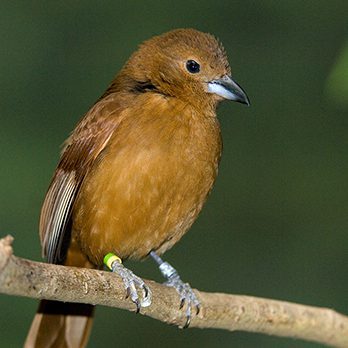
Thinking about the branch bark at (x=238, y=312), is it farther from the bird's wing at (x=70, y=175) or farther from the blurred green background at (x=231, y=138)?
the blurred green background at (x=231, y=138)

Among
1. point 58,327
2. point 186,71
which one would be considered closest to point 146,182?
point 186,71

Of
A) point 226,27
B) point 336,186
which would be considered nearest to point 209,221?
point 336,186

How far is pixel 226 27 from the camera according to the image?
803 centimetres

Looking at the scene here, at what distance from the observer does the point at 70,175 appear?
5121 mm

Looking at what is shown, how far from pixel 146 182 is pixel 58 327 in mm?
986

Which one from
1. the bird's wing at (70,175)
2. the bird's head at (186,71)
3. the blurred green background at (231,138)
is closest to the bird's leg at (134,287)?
the bird's wing at (70,175)

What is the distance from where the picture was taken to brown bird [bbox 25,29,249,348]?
4.80m

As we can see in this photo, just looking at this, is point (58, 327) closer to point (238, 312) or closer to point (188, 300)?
point (188, 300)

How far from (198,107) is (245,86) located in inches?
105

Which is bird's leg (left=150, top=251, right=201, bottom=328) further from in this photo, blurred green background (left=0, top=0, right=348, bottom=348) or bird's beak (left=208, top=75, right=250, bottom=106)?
blurred green background (left=0, top=0, right=348, bottom=348)

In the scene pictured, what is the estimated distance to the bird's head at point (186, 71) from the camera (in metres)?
5.18

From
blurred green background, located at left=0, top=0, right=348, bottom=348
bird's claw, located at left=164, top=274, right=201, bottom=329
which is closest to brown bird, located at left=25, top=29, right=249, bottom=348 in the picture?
bird's claw, located at left=164, top=274, right=201, bottom=329

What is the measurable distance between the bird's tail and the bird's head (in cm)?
128

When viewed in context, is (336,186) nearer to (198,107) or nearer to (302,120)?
(302,120)
